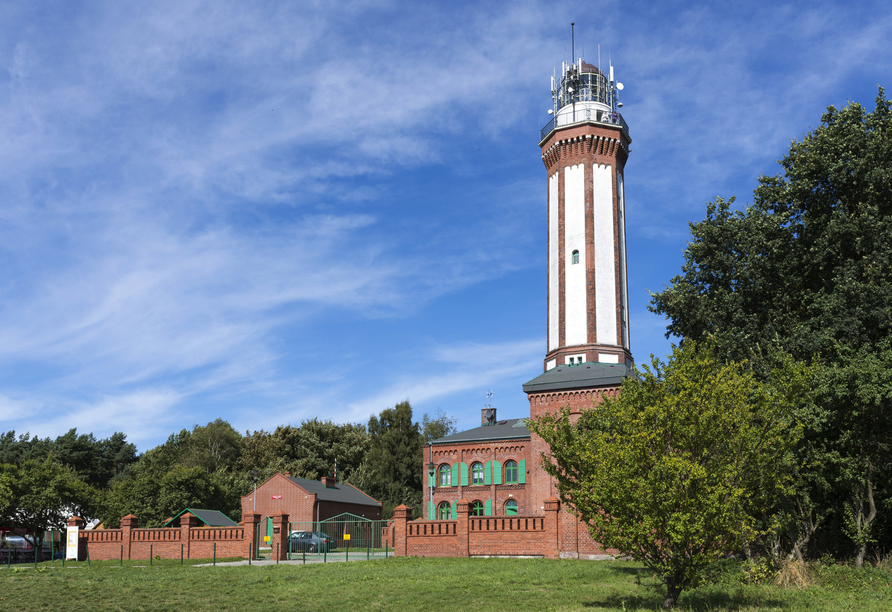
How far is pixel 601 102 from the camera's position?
151 feet

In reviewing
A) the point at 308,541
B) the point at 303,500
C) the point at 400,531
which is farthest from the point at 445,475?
the point at 400,531

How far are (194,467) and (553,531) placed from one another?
33.6 m

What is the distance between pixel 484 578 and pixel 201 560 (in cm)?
1519

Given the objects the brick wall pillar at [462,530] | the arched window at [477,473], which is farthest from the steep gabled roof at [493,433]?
the brick wall pillar at [462,530]

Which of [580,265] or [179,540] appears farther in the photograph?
[580,265]

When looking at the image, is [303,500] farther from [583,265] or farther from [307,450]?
[583,265]

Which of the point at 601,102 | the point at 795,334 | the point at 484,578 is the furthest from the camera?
the point at 601,102

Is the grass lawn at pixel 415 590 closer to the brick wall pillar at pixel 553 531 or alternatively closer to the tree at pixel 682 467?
the tree at pixel 682 467

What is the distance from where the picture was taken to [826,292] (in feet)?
75.9

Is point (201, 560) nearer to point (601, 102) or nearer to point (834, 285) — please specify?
point (834, 285)

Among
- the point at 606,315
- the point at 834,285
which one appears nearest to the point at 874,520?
the point at 834,285

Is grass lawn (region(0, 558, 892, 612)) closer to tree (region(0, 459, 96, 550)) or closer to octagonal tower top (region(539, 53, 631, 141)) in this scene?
tree (region(0, 459, 96, 550))

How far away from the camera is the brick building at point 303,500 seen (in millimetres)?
48031

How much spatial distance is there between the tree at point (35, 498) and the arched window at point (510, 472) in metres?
27.4
